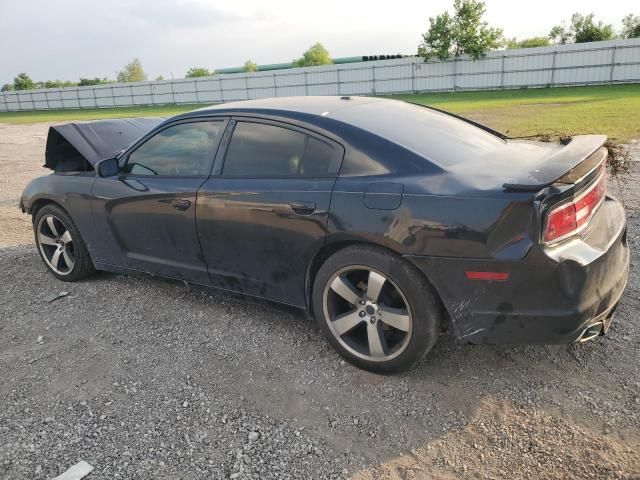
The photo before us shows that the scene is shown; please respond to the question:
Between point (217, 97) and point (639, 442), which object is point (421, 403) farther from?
point (217, 97)

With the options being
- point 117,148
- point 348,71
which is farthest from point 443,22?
point 117,148

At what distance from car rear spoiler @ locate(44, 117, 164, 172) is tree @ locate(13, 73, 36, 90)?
85.9 metres

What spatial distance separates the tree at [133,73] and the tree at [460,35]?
75216 mm

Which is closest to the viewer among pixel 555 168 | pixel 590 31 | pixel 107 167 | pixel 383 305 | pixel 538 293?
pixel 538 293

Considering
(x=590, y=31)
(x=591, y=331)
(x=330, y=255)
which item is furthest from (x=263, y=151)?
(x=590, y=31)

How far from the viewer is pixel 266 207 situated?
3270mm

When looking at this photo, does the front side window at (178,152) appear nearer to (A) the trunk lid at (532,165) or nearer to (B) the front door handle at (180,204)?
(B) the front door handle at (180,204)

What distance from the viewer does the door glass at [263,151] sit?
3.29 metres

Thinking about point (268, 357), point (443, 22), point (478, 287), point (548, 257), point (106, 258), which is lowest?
point (268, 357)

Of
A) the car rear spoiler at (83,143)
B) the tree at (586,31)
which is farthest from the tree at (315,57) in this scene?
the car rear spoiler at (83,143)

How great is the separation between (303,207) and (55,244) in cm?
294

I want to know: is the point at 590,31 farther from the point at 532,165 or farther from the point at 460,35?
the point at 532,165

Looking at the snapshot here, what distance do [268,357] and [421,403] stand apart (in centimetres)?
107

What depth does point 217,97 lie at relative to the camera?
148 feet
